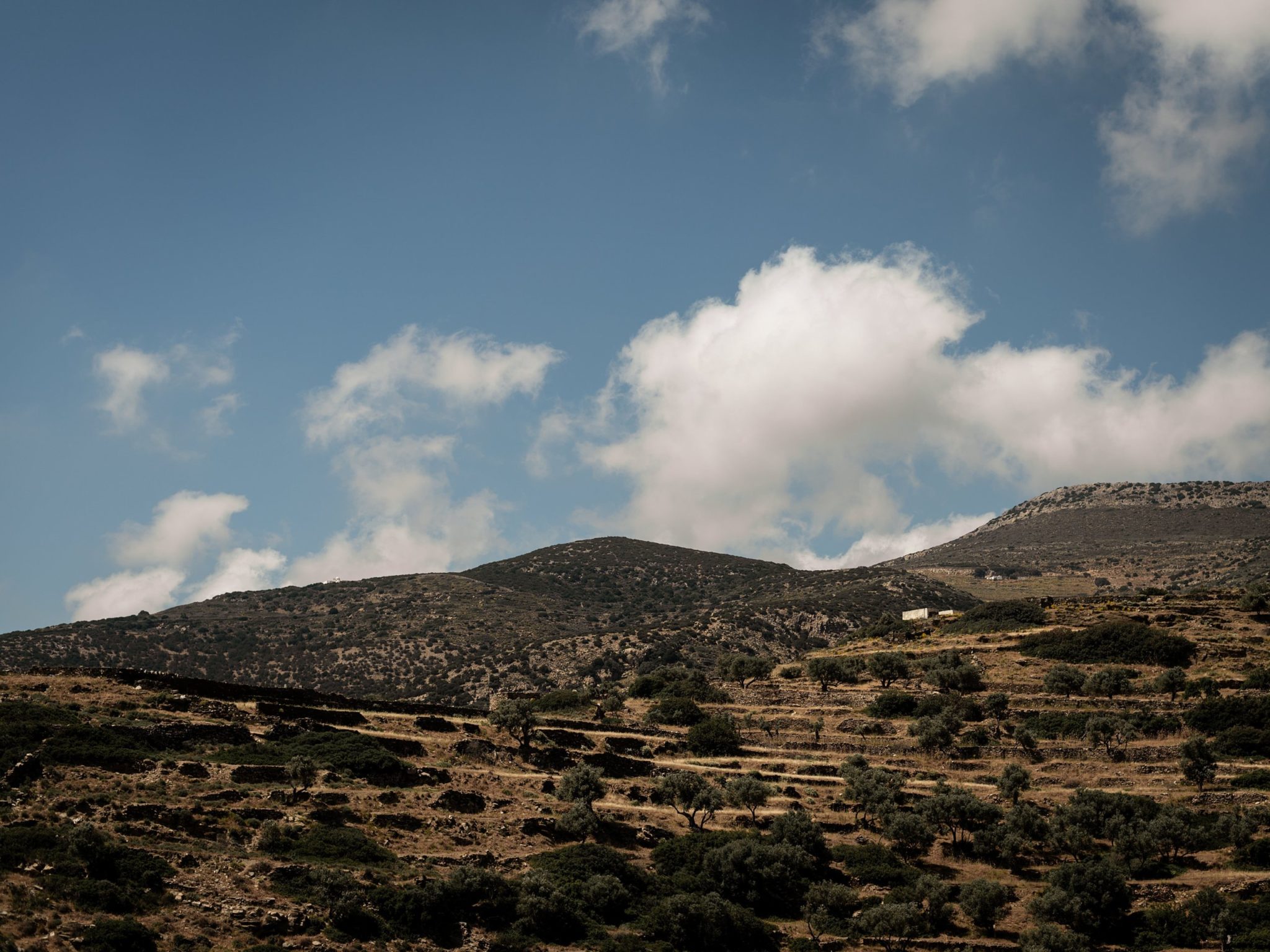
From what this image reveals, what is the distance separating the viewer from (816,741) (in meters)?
68.9

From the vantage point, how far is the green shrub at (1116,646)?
81.2 m

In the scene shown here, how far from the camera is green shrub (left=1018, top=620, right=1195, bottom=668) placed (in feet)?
267

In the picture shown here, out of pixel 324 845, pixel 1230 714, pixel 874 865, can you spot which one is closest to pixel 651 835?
pixel 874 865

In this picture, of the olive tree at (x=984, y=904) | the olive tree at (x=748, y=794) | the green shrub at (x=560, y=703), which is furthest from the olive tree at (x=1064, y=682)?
the green shrub at (x=560, y=703)

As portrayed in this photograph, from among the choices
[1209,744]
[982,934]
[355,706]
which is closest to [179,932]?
[355,706]

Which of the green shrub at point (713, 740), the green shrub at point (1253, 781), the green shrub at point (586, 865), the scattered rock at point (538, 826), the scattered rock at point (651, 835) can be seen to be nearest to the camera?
the green shrub at point (586, 865)

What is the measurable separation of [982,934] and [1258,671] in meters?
40.3

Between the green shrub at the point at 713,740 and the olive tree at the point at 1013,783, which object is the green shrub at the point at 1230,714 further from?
the green shrub at the point at 713,740

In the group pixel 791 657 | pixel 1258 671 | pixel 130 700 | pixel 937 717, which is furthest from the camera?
pixel 791 657

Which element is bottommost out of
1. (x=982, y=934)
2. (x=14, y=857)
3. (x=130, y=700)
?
(x=982, y=934)

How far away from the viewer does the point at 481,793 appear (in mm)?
50844

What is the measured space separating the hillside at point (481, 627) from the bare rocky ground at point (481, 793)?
3959 centimetres

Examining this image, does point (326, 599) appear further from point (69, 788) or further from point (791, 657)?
point (69, 788)

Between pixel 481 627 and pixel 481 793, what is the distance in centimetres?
8546
